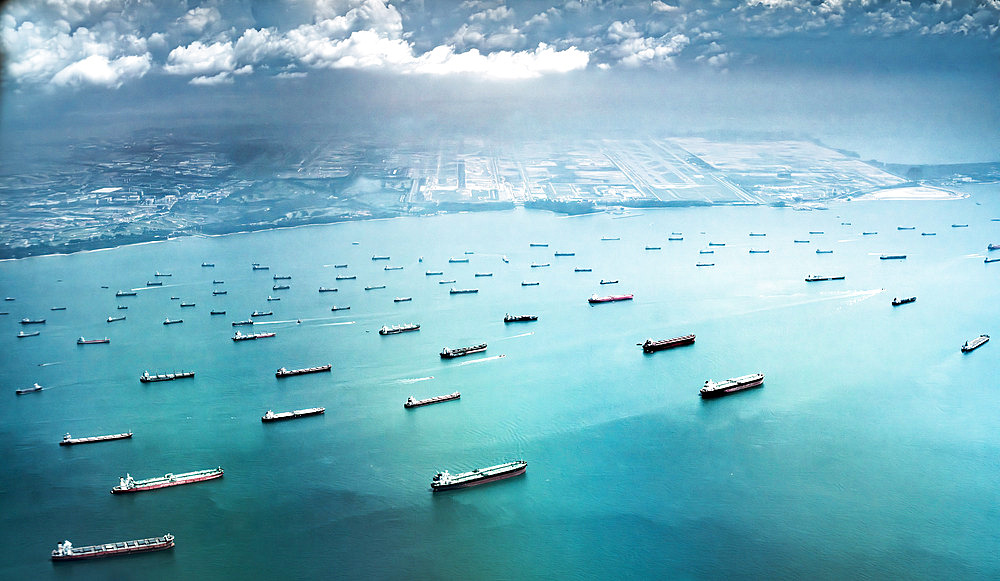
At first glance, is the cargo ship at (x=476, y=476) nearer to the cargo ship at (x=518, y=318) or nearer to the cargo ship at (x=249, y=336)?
the cargo ship at (x=518, y=318)

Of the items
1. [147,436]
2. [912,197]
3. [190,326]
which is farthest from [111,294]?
[912,197]

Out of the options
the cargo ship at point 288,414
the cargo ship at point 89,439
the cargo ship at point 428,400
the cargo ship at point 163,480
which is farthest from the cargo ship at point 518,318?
the cargo ship at point 89,439

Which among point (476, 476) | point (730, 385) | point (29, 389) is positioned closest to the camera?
point (476, 476)

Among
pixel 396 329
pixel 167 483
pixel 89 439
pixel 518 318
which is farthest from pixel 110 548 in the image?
pixel 518 318

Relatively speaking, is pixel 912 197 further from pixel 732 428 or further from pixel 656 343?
pixel 732 428

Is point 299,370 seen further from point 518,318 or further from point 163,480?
point 518,318

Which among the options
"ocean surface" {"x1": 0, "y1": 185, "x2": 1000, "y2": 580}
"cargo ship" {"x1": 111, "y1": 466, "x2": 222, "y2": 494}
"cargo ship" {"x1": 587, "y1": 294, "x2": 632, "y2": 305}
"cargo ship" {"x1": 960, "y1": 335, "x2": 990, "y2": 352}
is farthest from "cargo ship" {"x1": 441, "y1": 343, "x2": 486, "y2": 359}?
"cargo ship" {"x1": 960, "y1": 335, "x2": 990, "y2": 352}
